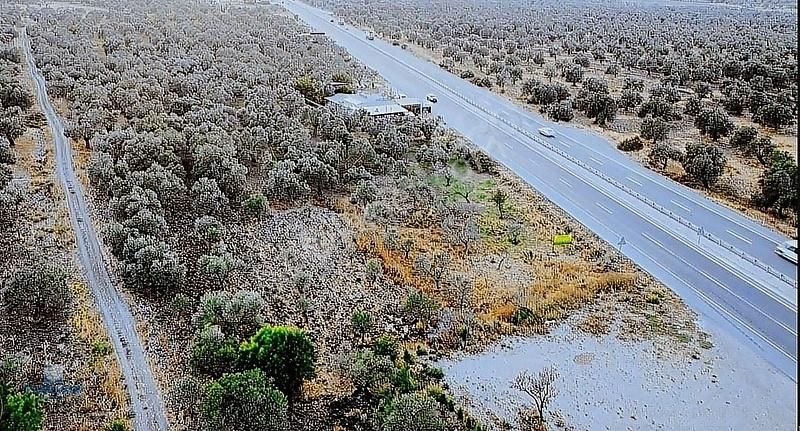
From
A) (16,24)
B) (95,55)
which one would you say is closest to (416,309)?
(95,55)

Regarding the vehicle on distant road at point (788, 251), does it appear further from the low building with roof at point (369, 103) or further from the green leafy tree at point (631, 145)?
A: the low building with roof at point (369, 103)

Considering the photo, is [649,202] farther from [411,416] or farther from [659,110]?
[411,416]

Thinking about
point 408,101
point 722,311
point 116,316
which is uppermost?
point 722,311

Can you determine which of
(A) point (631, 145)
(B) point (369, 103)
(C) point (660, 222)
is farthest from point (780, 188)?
(B) point (369, 103)

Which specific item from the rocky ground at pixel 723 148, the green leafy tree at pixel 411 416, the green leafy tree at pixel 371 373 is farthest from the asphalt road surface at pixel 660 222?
the green leafy tree at pixel 371 373

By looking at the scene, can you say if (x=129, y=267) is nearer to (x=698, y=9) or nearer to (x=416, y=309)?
(x=416, y=309)

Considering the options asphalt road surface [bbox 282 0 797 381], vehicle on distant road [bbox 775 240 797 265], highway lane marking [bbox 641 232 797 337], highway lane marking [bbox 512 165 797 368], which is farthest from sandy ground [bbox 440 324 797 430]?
vehicle on distant road [bbox 775 240 797 265]
